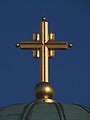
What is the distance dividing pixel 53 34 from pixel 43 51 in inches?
27.9

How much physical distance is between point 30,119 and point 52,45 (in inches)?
128

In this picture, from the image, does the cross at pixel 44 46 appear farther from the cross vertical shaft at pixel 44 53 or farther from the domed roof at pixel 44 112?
the domed roof at pixel 44 112

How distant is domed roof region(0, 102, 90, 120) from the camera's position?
13762cm

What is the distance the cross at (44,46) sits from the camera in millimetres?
139000

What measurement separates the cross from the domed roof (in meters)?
1.15

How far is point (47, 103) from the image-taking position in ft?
454

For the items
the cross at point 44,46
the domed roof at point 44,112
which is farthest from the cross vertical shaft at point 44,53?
the domed roof at point 44,112

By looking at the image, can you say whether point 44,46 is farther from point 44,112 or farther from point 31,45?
point 44,112

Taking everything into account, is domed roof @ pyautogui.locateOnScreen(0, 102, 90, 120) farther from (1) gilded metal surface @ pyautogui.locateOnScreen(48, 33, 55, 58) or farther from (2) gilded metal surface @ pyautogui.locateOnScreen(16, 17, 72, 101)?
(1) gilded metal surface @ pyautogui.locateOnScreen(48, 33, 55, 58)

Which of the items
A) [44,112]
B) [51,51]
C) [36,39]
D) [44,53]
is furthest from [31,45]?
[44,112]

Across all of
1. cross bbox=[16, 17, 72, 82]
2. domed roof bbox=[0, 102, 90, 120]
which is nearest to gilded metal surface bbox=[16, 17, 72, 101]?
cross bbox=[16, 17, 72, 82]

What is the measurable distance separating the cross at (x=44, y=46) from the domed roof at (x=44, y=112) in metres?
1.15

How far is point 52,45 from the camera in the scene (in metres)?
140

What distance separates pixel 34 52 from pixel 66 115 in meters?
2.93
